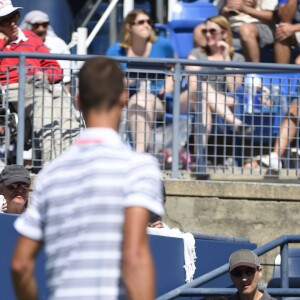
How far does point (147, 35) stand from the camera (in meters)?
11.7

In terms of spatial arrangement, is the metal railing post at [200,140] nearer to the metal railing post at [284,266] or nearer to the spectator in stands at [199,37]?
the spectator in stands at [199,37]

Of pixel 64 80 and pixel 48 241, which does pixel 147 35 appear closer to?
pixel 64 80

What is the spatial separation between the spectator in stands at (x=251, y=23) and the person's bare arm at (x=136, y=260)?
798 cm

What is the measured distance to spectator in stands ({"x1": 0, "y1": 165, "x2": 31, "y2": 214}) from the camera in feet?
26.7

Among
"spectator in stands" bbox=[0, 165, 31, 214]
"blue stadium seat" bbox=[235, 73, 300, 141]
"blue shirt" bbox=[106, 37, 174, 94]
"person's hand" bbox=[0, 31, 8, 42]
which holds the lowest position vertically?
"spectator in stands" bbox=[0, 165, 31, 214]

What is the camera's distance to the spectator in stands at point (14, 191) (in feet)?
26.7

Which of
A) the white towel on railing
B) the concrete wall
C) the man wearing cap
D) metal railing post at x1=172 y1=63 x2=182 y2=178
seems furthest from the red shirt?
the man wearing cap

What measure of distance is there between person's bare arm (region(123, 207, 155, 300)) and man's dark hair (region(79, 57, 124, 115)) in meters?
0.37

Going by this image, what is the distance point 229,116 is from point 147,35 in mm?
1660

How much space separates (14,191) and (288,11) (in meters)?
4.74

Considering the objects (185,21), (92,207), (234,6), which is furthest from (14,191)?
(185,21)

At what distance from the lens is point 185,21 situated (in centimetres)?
1311

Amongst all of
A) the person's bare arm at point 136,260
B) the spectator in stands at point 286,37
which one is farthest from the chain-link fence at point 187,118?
the person's bare arm at point 136,260

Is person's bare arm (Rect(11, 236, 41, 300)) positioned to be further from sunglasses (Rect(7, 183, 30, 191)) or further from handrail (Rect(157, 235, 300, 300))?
sunglasses (Rect(7, 183, 30, 191))
